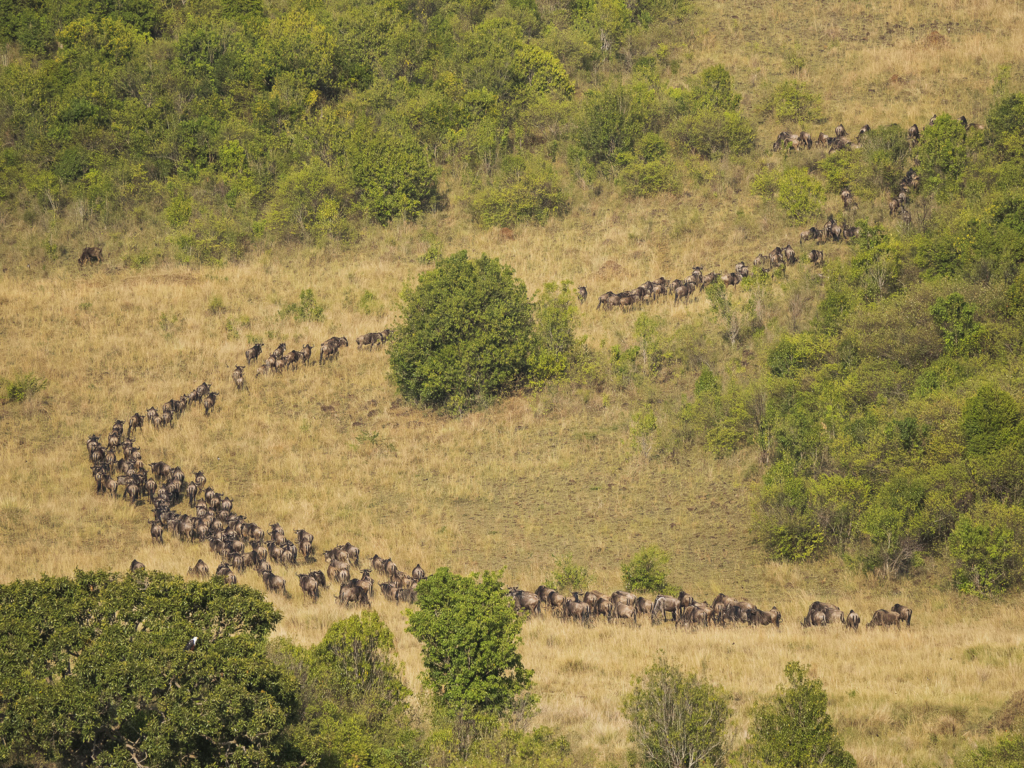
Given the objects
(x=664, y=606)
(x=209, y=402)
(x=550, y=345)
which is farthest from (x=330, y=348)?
(x=664, y=606)

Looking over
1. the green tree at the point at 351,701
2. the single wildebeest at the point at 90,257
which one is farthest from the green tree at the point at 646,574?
the single wildebeest at the point at 90,257

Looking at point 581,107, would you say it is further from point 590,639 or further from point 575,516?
point 590,639

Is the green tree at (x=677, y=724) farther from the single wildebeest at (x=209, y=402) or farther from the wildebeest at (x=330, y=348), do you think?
the wildebeest at (x=330, y=348)

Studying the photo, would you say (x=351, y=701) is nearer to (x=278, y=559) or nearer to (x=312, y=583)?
(x=312, y=583)

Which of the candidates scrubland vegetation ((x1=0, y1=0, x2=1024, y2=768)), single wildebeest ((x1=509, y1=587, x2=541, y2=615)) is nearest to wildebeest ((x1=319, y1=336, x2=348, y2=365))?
scrubland vegetation ((x1=0, y1=0, x2=1024, y2=768))

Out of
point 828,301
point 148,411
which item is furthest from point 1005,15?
point 148,411

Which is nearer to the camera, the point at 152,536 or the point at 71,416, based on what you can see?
the point at 152,536
